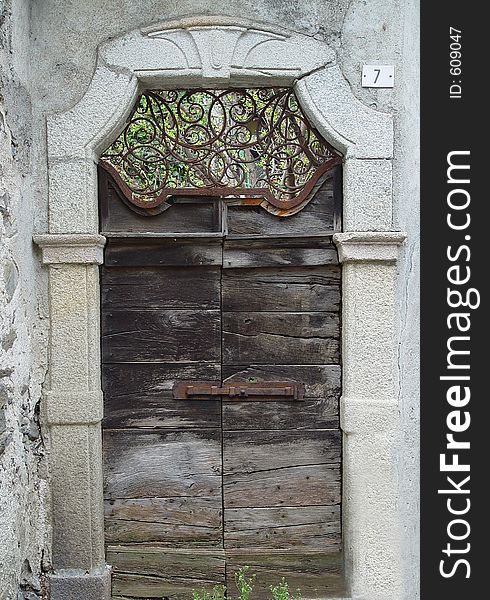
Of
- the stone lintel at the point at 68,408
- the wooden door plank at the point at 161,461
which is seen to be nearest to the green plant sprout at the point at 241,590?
the wooden door plank at the point at 161,461

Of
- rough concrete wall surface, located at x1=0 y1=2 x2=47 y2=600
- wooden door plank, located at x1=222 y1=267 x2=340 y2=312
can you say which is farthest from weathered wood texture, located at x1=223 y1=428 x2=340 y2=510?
rough concrete wall surface, located at x1=0 y1=2 x2=47 y2=600

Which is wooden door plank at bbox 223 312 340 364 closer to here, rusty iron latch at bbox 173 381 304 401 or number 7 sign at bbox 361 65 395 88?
rusty iron latch at bbox 173 381 304 401

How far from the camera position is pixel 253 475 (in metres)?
3.67

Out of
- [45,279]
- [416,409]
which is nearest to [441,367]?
[416,409]

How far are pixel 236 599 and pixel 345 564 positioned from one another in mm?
603

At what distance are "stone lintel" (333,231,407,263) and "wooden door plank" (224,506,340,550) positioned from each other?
130 centimetres

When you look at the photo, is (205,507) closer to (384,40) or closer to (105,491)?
(105,491)

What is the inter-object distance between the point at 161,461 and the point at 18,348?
3.07 feet

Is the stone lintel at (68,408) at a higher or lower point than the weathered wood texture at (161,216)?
lower

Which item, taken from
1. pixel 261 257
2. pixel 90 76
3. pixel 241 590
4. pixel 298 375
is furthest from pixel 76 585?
pixel 90 76

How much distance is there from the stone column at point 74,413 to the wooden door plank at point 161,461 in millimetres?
126

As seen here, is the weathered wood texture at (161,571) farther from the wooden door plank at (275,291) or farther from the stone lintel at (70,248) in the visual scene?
the stone lintel at (70,248)

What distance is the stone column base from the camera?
3521mm

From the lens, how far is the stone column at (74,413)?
349cm
